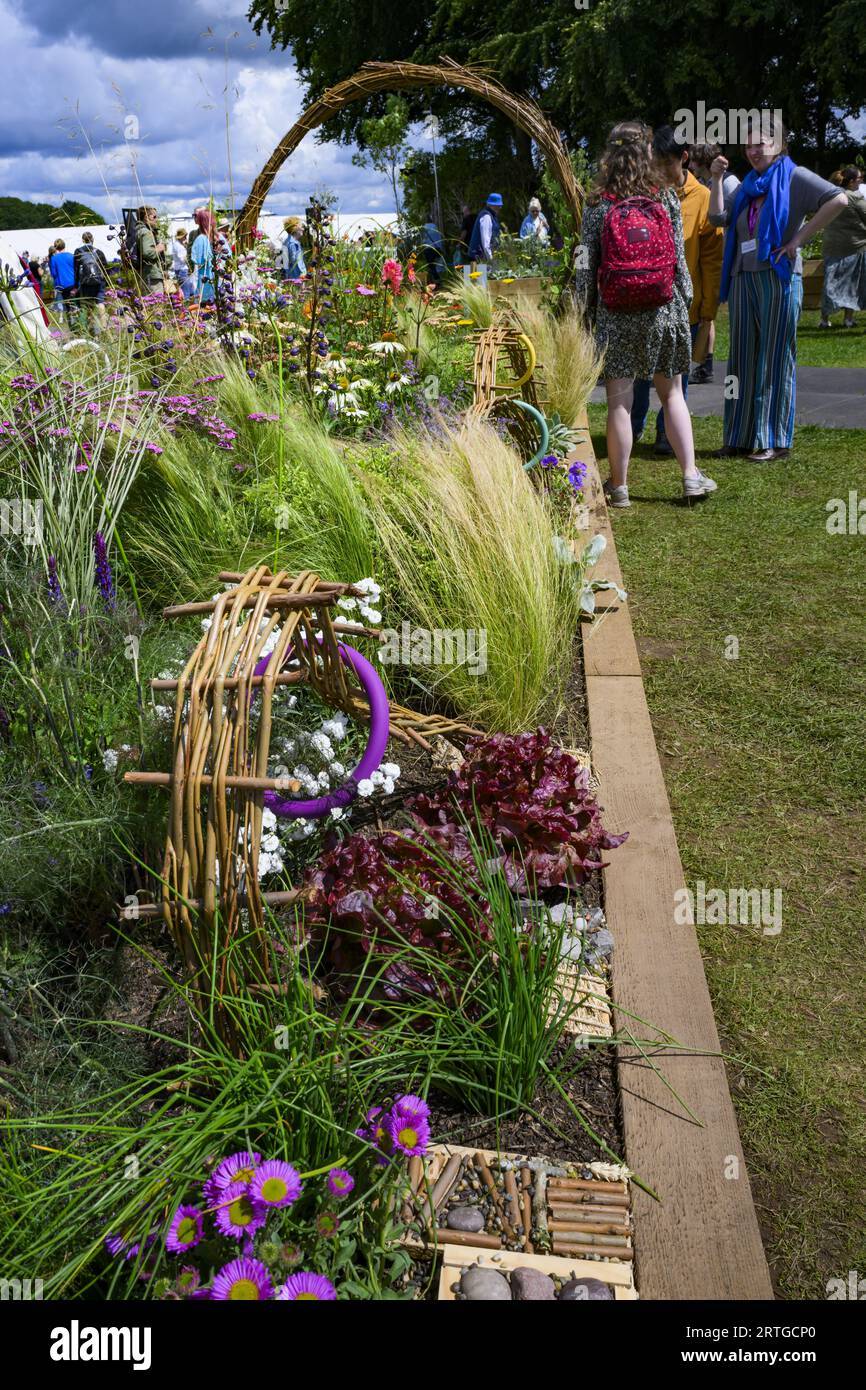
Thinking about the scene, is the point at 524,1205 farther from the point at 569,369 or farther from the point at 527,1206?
the point at 569,369

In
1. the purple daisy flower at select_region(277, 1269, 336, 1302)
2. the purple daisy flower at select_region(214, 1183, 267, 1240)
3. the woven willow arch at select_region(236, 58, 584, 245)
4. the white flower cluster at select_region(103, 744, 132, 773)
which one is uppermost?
the woven willow arch at select_region(236, 58, 584, 245)

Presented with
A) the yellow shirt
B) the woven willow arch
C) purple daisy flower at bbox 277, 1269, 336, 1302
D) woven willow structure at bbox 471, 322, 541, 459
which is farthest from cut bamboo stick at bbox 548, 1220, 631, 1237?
the yellow shirt

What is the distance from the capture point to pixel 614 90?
23.8 meters

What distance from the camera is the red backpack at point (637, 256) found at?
5133mm

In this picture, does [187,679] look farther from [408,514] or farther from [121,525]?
[121,525]

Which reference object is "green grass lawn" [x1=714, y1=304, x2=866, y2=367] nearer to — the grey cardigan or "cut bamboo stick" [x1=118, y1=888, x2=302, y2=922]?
the grey cardigan

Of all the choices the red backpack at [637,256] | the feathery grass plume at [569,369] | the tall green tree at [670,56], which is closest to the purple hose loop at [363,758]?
the red backpack at [637,256]

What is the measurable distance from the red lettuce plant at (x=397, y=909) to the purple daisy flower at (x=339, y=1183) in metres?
0.55

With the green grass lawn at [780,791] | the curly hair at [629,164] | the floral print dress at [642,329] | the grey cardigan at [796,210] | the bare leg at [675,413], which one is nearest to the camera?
the green grass lawn at [780,791]

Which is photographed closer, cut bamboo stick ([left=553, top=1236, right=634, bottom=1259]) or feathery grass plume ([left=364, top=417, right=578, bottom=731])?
cut bamboo stick ([left=553, top=1236, right=634, bottom=1259])

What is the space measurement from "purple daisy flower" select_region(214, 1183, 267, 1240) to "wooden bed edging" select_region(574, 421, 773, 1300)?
0.75 m

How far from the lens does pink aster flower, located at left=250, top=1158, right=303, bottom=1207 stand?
1.25 meters

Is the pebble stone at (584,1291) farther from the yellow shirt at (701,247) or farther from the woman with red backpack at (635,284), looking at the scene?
the yellow shirt at (701,247)
